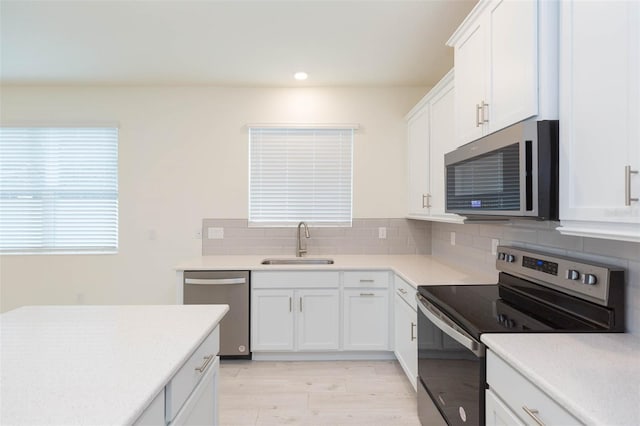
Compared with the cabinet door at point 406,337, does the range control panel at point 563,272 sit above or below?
above

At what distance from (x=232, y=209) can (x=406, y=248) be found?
185 cm

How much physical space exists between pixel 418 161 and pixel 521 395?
2.22 m

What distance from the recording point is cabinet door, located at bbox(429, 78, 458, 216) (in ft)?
7.45

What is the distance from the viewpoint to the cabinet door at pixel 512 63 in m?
1.29

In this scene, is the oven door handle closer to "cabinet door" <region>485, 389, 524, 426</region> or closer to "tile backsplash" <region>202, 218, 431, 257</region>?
"cabinet door" <region>485, 389, 524, 426</region>

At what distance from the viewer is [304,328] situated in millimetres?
2863

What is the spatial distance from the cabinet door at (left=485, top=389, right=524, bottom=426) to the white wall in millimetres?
2373

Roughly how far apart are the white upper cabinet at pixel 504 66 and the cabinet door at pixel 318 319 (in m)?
1.67

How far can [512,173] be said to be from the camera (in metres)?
1.39

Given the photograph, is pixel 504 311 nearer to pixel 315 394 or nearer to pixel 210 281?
pixel 315 394

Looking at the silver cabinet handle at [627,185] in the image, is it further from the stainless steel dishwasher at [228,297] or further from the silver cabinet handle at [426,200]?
the stainless steel dishwasher at [228,297]

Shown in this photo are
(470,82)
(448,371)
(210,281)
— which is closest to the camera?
(448,371)

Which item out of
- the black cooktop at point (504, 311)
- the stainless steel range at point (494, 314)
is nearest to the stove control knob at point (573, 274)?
the stainless steel range at point (494, 314)

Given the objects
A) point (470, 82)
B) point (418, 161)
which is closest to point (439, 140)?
point (418, 161)
